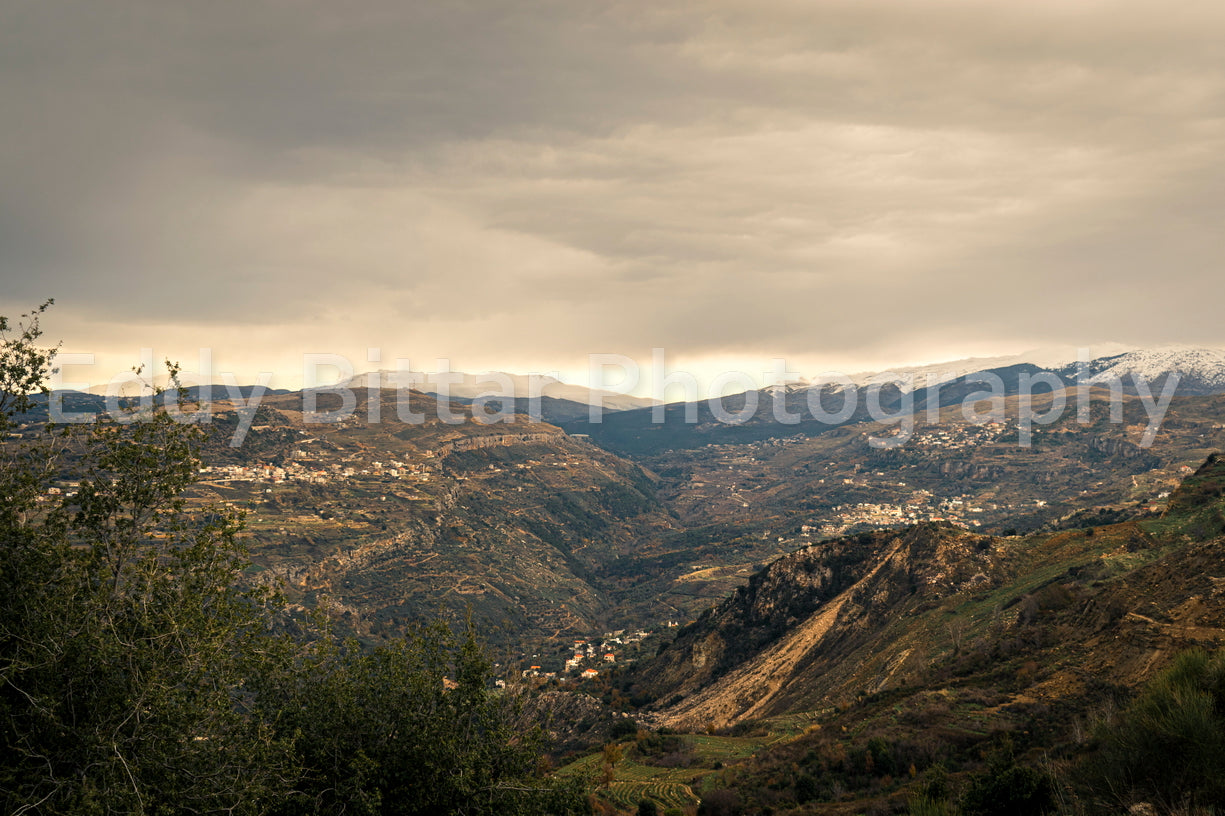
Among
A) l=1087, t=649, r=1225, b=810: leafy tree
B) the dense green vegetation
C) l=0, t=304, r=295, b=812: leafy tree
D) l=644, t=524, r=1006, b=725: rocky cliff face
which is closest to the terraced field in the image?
l=644, t=524, r=1006, b=725: rocky cliff face

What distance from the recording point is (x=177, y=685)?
17406 mm

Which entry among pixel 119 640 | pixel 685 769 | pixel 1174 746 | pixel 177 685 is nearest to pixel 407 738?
pixel 177 685

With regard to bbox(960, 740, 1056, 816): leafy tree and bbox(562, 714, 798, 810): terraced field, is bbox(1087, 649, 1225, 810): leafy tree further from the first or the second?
bbox(562, 714, 798, 810): terraced field

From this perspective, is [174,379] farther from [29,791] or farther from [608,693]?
[608,693]

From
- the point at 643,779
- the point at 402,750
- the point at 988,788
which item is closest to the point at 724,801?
the point at 643,779

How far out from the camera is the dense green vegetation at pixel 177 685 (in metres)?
16.5

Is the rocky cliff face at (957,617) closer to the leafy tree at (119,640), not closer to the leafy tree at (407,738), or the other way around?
the leafy tree at (407,738)

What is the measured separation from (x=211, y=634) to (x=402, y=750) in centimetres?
765

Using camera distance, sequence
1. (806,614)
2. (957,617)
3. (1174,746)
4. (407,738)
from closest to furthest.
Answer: (1174,746), (407,738), (957,617), (806,614)

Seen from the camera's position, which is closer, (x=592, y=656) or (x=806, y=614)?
(x=806, y=614)

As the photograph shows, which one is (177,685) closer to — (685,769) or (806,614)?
(685,769)

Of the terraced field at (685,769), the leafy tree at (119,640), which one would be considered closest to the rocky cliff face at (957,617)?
the terraced field at (685,769)

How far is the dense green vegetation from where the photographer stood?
650 inches

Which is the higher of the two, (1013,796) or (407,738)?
(407,738)
